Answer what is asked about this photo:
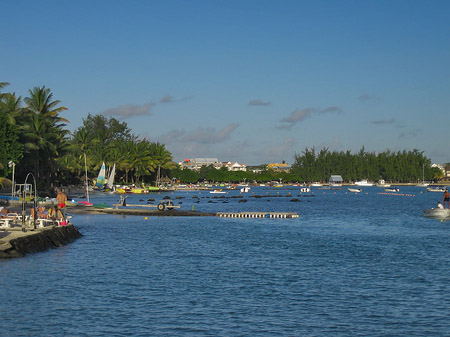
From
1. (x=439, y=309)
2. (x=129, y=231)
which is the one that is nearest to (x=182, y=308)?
(x=439, y=309)

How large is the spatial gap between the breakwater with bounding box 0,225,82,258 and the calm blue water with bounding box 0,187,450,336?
2.49 feet

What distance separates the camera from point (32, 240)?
118 ft

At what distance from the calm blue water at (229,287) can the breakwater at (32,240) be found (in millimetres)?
758

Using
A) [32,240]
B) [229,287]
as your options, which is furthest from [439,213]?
[32,240]

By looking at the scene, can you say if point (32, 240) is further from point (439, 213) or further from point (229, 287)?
point (439, 213)

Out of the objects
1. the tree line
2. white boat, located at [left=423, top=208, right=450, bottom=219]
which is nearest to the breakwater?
the tree line

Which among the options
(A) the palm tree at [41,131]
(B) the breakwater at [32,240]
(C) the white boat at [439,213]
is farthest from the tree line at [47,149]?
(C) the white boat at [439,213]

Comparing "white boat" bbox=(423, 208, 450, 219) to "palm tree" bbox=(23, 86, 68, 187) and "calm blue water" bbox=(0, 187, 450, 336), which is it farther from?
"palm tree" bbox=(23, 86, 68, 187)

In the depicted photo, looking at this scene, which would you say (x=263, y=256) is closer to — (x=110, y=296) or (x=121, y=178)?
(x=110, y=296)

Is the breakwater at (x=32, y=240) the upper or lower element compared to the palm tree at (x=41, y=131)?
lower

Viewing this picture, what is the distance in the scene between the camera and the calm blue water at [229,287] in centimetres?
2059

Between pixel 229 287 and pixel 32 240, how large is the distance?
49.5 ft

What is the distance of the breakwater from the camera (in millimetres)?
33188

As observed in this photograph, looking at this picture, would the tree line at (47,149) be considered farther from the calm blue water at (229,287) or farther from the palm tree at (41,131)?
the calm blue water at (229,287)
